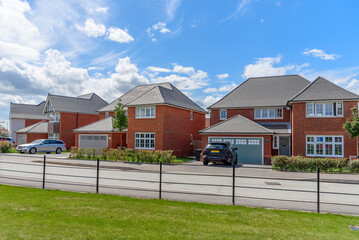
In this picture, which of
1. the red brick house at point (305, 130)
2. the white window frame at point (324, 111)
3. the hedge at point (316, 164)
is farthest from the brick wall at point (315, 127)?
the hedge at point (316, 164)

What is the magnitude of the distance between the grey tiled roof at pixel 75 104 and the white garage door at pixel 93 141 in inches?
329

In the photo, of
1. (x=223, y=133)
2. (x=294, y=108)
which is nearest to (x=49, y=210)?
(x=223, y=133)

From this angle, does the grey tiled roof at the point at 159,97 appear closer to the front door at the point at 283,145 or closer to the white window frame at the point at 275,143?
the white window frame at the point at 275,143

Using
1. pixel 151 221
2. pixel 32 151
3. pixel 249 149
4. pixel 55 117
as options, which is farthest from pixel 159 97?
pixel 151 221

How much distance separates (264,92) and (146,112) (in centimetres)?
1431

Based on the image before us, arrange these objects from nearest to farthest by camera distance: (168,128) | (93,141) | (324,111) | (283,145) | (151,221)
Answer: (151,221), (324,111), (283,145), (168,128), (93,141)

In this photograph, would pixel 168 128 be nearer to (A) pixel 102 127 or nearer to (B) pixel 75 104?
(A) pixel 102 127

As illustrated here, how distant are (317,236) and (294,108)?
2117 centimetres

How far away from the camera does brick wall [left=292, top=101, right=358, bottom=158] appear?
2245cm

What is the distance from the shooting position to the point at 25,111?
191ft

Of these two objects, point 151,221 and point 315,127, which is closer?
point 151,221

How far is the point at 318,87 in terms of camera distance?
A: 2469 centimetres

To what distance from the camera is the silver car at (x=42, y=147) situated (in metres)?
31.3

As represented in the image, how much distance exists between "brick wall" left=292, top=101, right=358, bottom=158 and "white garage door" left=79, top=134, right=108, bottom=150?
70.5 feet
